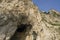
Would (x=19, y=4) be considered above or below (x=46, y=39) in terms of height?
above

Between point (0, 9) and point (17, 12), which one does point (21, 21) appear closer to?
point (17, 12)

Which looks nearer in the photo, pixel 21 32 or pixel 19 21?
pixel 19 21

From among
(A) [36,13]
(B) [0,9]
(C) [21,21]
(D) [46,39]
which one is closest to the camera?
(B) [0,9]

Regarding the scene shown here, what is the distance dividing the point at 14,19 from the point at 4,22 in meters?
1.12

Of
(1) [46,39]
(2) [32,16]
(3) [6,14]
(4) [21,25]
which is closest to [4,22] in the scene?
(3) [6,14]

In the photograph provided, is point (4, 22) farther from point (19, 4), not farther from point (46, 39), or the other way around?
point (46, 39)

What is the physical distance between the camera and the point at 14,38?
25672 mm

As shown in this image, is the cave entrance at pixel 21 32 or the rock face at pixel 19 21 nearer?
the rock face at pixel 19 21

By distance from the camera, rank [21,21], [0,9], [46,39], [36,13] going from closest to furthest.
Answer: [0,9] < [21,21] < [36,13] < [46,39]

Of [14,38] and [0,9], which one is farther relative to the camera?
[14,38]

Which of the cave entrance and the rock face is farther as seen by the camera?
the cave entrance

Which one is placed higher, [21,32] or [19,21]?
[19,21]

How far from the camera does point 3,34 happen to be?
76.7 ft

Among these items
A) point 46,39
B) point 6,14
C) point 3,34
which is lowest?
point 46,39
